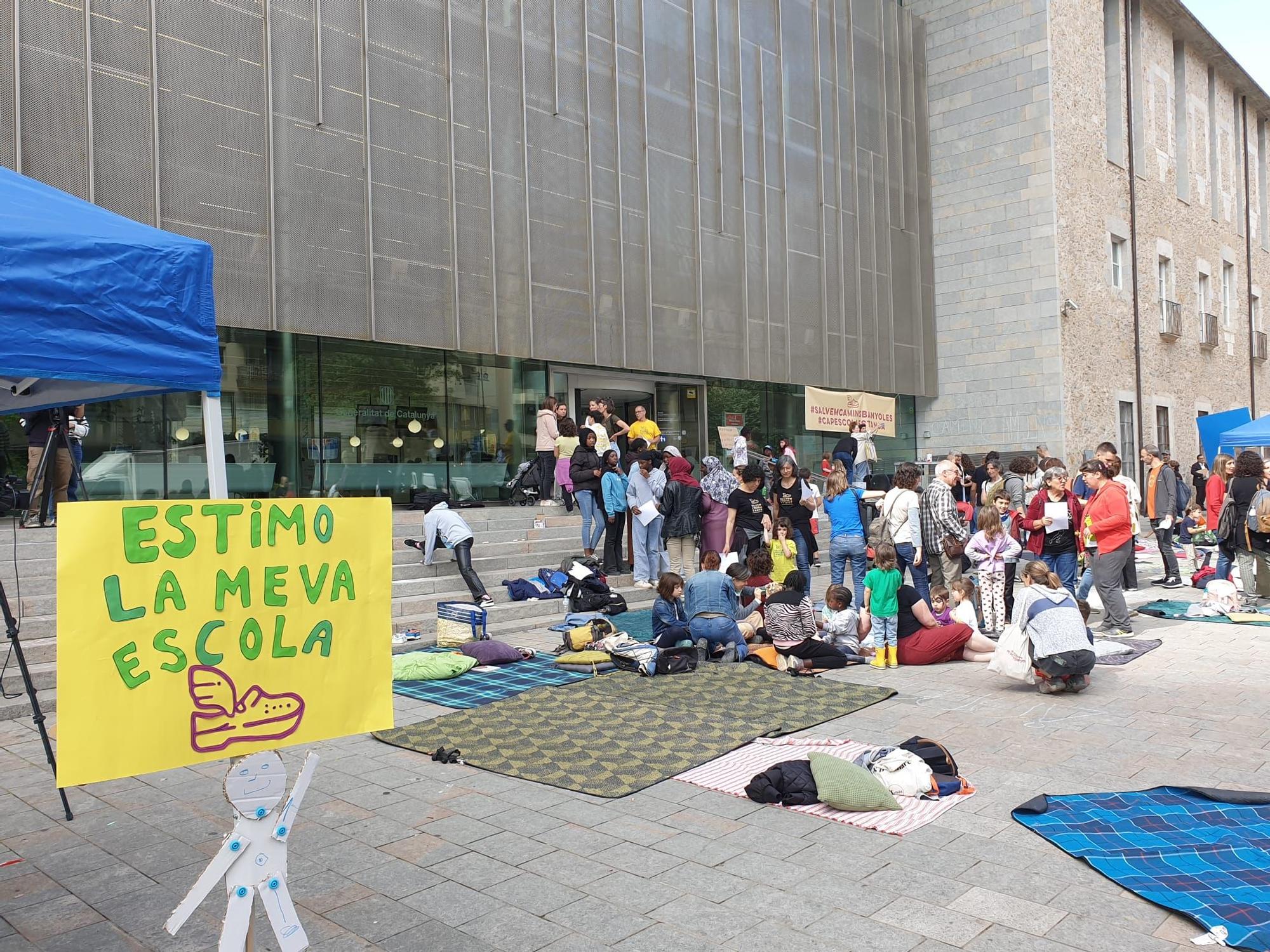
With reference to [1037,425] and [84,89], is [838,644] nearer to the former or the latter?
[84,89]

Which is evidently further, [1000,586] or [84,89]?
[84,89]

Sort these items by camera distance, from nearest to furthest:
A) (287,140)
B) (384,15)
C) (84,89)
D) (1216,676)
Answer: (1216,676) → (84,89) → (287,140) → (384,15)

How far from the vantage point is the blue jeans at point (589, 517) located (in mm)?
13516

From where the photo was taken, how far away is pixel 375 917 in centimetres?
414

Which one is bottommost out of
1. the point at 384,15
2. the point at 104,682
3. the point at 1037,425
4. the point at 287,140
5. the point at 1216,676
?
the point at 1216,676

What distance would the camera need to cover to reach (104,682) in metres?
3.06

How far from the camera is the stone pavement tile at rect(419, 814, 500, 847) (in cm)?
507

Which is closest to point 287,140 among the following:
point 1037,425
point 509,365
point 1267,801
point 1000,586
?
point 509,365

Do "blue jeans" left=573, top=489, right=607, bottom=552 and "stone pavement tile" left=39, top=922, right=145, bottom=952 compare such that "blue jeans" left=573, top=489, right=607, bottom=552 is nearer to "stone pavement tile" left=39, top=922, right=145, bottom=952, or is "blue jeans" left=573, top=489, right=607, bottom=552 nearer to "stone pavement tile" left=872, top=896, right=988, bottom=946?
"stone pavement tile" left=872, top=896, right=988, bottom=946

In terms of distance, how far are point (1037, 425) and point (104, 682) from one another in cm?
2450

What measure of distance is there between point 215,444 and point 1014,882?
4.09m

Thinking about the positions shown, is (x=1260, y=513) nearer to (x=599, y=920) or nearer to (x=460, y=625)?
(x=460, y=625)

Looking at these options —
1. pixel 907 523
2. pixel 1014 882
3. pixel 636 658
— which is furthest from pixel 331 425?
pixel 1014 882

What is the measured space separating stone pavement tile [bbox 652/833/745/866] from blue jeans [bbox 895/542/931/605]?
6.67 metres
